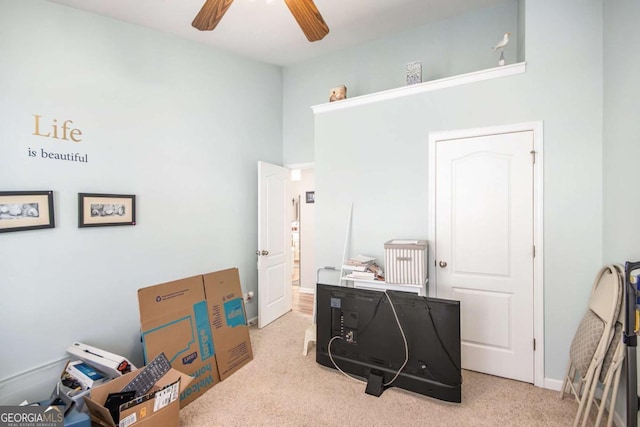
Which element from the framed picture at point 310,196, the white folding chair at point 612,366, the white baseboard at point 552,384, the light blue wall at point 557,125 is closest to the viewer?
the white folding chair at point 612,366

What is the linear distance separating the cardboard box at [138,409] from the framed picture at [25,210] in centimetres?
124

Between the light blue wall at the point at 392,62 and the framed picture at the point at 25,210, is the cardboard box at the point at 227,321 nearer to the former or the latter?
the framed picture at the point at 25,210

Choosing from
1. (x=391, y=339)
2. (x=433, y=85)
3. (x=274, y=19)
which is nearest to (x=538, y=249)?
(x=391, y=339)

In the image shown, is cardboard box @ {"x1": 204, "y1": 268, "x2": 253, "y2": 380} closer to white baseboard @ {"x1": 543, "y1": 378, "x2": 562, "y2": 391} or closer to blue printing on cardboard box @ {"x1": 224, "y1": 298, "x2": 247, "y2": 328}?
blue printing on cardboard box @ {"x1": 224, "y1": 298, "x2": 247, "y2": 328}

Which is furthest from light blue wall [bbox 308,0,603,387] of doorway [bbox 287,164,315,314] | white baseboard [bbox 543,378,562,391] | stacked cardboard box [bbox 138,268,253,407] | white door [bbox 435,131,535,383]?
doorway [bbox 287,164,315,314]

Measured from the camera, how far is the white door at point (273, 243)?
3.61 metres

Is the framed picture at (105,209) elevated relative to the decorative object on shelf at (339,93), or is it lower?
lower

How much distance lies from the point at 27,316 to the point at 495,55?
15.1ft

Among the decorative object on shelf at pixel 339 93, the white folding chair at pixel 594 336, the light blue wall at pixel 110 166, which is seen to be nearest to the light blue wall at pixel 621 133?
the white folding chair at pixel 594 336

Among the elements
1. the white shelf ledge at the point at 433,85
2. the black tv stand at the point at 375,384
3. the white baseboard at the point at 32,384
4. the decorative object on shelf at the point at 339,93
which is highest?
the decorative object on shelf at the point at 339,93

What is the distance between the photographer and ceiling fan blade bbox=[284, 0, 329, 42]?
1.70m

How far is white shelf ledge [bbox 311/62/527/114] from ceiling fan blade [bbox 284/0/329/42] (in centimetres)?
108

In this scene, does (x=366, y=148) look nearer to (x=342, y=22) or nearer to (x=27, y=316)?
(x=342, y=22)

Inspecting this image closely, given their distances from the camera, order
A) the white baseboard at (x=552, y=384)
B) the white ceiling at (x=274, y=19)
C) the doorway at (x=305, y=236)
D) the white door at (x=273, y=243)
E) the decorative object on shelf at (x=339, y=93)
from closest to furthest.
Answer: the white baseboard at (x=552, y=384)
the white ceiling at (x=274, y=19)
the decorative object on shelf at (x=339, y=93)
the white door at (x=273, y=243)
the doorway at (x=305, y=236)
